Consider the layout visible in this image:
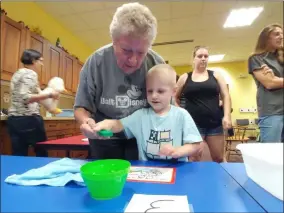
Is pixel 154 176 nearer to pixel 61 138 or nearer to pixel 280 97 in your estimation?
pixel 280 97

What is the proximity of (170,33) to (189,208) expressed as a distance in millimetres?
490

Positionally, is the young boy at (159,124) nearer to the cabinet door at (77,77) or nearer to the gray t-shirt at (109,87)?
the gray t-shirt at (109,87)

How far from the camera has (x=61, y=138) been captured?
686 mm

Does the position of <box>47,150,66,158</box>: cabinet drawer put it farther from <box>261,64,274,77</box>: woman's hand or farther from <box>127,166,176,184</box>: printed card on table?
<box>261,64,274,77</box>: woman's hand

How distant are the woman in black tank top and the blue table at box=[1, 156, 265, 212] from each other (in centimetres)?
30

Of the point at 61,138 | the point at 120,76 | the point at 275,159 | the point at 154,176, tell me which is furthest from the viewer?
the point at 61,138

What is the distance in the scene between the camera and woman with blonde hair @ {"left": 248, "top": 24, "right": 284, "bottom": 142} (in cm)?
21

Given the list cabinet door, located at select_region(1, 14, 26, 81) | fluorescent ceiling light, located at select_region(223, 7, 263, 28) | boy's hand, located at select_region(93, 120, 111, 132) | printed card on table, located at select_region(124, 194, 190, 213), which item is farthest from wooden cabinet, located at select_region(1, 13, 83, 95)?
fluorescent ceiling light, located at select_region(223, 7, 263, 28)

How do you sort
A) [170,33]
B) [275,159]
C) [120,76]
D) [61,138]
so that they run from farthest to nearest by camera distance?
[61,138], [170,33], [120,76], [275,159]

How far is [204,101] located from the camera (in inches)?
23.5

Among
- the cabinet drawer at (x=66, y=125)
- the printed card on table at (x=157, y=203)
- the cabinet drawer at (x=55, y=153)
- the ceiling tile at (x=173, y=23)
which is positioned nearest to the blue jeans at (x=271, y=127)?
the printed card on table at (x=157, y=203)

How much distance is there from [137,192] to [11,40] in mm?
457

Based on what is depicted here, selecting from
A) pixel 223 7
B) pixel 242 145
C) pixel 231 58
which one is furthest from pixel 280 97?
pixel 223 7

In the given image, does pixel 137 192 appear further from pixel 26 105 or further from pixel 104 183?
pixel 26 105
